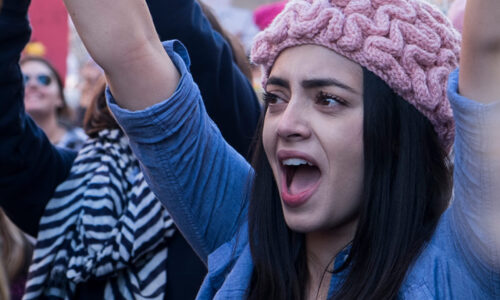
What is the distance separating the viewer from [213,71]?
214cm

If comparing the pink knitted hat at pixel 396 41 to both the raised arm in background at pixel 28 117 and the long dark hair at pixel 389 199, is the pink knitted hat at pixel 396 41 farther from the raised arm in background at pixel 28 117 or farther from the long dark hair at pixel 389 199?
the raised arm in background at pixel 28 117

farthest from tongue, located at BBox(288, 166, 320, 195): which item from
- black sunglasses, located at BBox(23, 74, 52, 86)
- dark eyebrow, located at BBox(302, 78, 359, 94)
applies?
black sunglasses, located at BBox(23, 74, 52, 86)

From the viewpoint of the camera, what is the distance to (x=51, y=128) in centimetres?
478

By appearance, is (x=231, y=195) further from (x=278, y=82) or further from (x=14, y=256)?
(x=14, y=256)

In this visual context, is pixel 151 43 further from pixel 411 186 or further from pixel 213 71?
pixel 411 186

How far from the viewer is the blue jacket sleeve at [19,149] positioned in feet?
6.61

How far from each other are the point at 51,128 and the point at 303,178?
3.42 m

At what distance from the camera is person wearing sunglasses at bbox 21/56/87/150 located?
4715 millimetres

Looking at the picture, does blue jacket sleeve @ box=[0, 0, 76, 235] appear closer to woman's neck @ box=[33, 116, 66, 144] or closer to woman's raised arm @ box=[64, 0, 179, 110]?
woman's raised arm @ box=[64, 0, 179, 110]

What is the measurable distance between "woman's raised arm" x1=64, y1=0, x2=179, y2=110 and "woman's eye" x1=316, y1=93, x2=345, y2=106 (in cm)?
36

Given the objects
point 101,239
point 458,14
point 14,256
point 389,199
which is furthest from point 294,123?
point 14,256

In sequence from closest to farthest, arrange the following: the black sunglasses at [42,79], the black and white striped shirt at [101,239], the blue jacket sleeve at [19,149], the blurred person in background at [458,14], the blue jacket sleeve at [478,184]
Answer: the blue jacket sleeve at [478,184]
the blue jacket sleeve at [19,149]
the black and white striped shirt at [101,239]
the blurred person in background at [458,14]
the black sunglasses at [42,79]

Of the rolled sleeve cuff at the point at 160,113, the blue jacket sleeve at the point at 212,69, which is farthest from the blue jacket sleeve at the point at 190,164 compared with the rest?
the blue jacket sleeve at the point at 212,69

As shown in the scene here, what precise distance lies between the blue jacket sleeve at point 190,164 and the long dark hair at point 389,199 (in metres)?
0.23
